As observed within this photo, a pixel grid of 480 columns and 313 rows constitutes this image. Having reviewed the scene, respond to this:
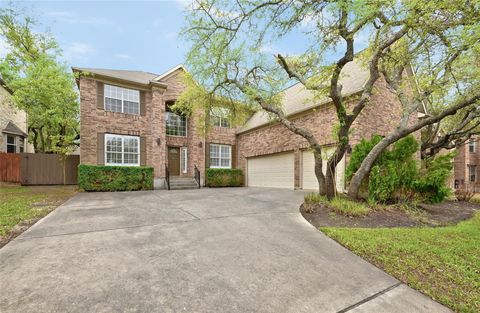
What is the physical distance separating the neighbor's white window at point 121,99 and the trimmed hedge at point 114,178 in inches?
135

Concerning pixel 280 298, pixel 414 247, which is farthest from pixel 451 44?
pixel 280 298

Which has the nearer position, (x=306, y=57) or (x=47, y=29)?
(x=306, y=57)

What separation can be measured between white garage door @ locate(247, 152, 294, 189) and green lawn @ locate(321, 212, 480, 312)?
25.1 feet

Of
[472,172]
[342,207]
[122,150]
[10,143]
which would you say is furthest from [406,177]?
[10,143]

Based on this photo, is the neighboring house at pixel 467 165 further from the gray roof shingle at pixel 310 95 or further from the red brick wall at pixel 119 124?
the red brick wall at pixel 119 124

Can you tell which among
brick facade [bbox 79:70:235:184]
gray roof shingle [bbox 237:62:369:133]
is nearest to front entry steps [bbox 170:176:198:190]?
brick facade [bbox 79:70:235:184]

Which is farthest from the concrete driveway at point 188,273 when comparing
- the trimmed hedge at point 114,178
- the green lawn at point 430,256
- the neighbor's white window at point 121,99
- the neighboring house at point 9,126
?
the neighboring house at point 9,126

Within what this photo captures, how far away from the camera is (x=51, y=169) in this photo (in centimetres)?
1356

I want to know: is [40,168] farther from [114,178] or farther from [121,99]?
[121,99]

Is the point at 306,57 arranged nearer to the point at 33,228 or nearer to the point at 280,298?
the point at 280,298

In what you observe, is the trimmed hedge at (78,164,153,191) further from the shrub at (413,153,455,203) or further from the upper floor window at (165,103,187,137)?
the shrub at (413,153,455,203)

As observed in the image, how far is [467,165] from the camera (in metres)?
18.9

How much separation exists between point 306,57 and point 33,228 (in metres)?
8.31

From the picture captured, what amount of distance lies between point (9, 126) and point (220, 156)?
554 inches
